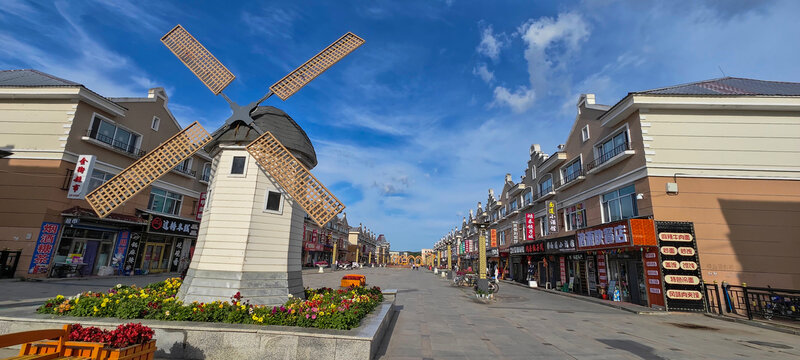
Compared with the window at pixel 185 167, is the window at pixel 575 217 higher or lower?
lower

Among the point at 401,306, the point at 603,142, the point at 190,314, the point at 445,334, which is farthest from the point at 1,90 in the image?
the point at 603,142

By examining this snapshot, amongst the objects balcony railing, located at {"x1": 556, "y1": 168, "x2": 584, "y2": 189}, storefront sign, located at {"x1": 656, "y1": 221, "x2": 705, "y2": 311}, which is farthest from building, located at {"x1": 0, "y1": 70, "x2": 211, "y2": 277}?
balcony railing, located at {"x1": 556, "y1": 168, "x2": 584, "y2": 189}

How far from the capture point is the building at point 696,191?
15.2 metres

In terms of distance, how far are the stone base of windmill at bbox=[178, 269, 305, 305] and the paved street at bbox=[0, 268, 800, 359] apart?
3886 millimetres

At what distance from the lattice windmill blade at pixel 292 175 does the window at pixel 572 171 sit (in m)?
19.9

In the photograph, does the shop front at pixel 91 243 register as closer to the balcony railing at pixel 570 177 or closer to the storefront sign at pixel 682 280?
the balcony railing at pixel 570 177

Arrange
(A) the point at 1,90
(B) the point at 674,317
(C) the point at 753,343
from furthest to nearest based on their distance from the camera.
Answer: (A) the point at 1,90, (B) the point at 674,317, (C) the point at 753,343

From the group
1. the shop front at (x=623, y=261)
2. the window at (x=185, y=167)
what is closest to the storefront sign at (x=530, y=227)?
the shop front at (x=623, y=261)

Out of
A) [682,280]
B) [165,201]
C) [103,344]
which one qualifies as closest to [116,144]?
→ [165,201]

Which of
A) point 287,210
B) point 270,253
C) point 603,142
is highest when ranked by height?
point 603,142

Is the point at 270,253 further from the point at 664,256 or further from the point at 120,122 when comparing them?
the point at 120,122

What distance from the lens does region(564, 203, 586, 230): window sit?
896 inches

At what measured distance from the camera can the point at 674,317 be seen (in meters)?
14.1

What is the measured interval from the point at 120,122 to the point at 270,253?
20.8m
